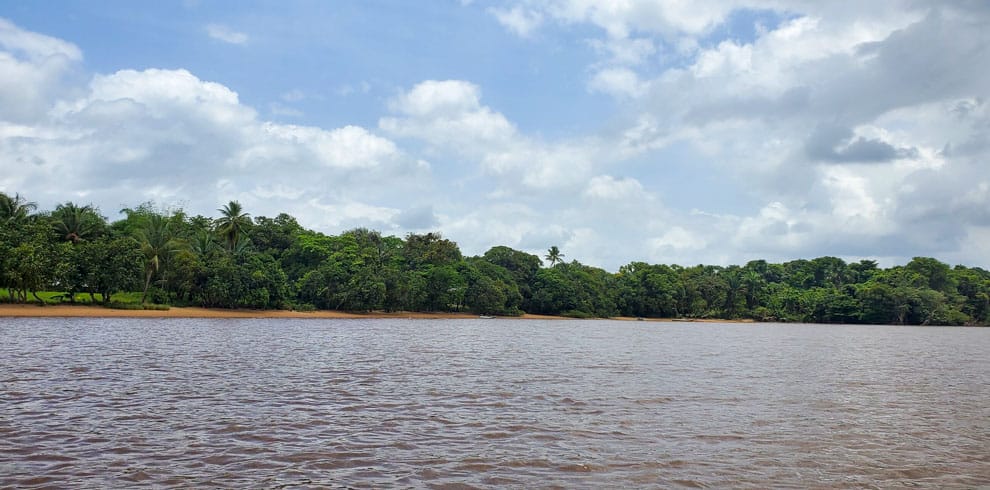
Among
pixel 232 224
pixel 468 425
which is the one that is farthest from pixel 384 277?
pixel 468 425

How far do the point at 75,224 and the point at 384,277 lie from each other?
133 ft

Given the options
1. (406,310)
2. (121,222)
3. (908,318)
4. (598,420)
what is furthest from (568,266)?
(598,420)

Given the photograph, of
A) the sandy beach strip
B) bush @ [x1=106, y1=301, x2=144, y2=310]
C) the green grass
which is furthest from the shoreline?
the green grass

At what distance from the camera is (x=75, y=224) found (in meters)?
80.0

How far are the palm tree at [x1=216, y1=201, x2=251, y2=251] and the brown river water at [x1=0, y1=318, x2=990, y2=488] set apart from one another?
224 feet

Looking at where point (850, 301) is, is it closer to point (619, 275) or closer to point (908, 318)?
point (908, 318)

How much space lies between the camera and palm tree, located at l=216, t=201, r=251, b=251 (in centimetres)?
9250

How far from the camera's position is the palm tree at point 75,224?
259ft

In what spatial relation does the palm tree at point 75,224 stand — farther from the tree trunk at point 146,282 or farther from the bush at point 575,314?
the bush at point 575,314

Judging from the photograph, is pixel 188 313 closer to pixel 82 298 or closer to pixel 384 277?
pixel 82 298

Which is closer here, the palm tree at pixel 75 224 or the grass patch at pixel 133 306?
the grass patch at pixel 133 306

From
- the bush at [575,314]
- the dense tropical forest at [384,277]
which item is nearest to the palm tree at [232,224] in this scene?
the dense tropical forest at [384,277]

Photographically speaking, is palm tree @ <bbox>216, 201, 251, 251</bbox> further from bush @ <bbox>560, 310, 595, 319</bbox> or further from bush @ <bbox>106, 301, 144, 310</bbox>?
bush @ <bbox>560, 310, 595, 319</bbox>

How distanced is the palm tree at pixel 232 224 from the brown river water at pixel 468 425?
68331 millimetres
